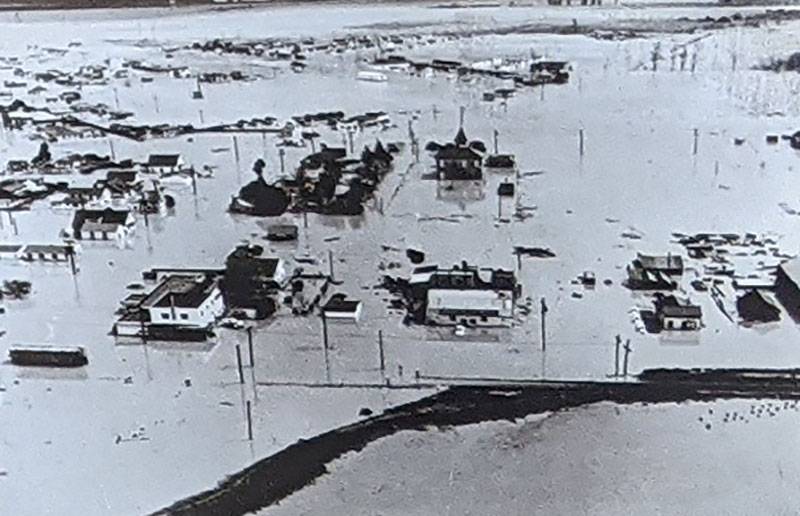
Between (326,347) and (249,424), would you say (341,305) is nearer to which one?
(326,347)

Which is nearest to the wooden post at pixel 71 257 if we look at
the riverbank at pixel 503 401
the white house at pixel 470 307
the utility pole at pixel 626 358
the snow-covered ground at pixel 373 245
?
the snow-covered ground at pixel 373 245

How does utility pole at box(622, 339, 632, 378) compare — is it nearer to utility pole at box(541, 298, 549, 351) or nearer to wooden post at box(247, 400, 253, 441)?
utility pole at box(541, 298, 549, 351)

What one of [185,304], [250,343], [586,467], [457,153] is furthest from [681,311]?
[457,153]

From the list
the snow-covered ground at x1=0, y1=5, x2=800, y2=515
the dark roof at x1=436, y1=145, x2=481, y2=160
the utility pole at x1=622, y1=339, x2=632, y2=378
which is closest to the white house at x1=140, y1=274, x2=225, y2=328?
the snow-covered ground at x1=0, y1=5, x2=800, y2=515

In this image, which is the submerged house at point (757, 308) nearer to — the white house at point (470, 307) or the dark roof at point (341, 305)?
the white house at point (470, 307)

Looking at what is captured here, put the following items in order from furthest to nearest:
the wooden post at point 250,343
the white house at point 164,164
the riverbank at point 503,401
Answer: the white house at point 164,164
the wooden post at point 250,343
the riverbank at point 503,401

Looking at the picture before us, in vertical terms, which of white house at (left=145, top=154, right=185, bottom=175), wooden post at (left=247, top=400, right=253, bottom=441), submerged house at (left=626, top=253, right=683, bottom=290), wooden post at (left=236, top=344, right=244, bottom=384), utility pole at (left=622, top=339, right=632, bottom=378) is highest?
white house at (left=145, top=154, right=185, bottom=175)

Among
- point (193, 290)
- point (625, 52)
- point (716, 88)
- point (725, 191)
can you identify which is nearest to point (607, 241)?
point (725, 191)
